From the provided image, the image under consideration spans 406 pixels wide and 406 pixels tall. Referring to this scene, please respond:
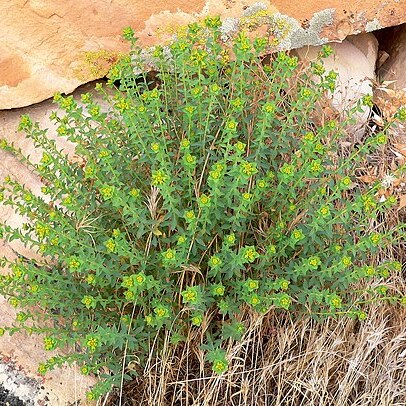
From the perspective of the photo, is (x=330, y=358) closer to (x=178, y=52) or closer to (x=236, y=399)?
(x=236, y=399)

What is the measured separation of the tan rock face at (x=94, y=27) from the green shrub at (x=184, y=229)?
458 millimetres

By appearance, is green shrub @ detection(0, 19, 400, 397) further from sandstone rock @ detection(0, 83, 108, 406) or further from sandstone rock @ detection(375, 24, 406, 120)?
sandstone rock @ detection(375, 24, 406, 120)

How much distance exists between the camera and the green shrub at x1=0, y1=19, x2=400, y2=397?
7.15ft

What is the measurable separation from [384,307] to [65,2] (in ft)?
5.66

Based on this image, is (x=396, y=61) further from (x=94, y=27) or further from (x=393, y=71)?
(x=94, y=27)

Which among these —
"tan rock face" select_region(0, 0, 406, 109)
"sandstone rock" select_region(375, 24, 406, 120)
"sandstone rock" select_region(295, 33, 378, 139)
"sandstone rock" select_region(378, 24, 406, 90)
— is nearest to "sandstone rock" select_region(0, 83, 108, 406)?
"tan rock face" select_region(0, 0, 406, 109)

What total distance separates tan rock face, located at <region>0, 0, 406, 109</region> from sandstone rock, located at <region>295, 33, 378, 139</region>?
161 millimetres

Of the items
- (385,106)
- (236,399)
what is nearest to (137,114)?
(236,399)

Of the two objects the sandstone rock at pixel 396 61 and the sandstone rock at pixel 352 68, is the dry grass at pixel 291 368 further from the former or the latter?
the sandstone rock at pixel 396 61

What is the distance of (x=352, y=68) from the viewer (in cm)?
325

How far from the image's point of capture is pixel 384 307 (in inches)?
104

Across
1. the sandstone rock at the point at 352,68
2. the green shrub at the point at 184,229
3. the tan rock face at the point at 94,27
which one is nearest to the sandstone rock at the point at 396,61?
the sandstone rock at the point at 352,68

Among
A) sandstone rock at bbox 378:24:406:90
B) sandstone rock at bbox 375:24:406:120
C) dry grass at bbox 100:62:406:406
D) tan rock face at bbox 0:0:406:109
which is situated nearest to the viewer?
dry grass at bbox 100:62:406:406

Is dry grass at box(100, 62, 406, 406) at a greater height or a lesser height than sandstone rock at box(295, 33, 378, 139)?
lesser
